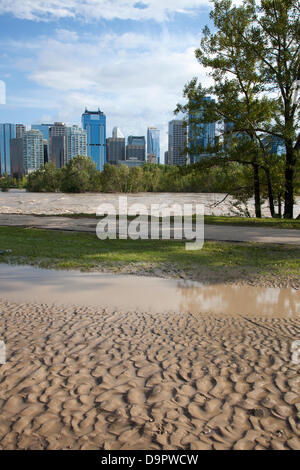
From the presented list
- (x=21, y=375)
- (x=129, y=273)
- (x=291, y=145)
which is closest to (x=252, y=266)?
(x=129, y=273)

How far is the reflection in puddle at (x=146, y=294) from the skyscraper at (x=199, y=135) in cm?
1200

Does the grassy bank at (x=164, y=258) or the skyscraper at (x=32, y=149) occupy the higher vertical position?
the skyscraper at (x=32, y=149)

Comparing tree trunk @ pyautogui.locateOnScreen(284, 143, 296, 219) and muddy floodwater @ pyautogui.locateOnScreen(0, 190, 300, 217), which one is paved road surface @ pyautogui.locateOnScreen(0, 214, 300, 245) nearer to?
muddy floodwater @ pyautogui.locateOnScreen(0, 190, 300, 217)

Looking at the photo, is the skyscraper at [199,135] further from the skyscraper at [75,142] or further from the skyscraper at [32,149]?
the skyscraper at [75,142]

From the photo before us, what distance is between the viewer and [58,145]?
15900 cm

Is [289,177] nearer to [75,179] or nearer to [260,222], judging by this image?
[260,222]

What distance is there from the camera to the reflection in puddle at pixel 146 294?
21.1 ft

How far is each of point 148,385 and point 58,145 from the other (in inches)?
6466

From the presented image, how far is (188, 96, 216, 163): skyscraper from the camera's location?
61.8ft

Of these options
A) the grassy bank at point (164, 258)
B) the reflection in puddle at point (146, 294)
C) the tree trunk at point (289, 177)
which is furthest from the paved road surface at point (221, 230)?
the reflection in puddle at point (146, 294)

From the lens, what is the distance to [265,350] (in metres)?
4.59

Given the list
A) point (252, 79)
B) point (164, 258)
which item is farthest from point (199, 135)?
point (164, 258)

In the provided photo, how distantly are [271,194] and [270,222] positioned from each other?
4.02m
